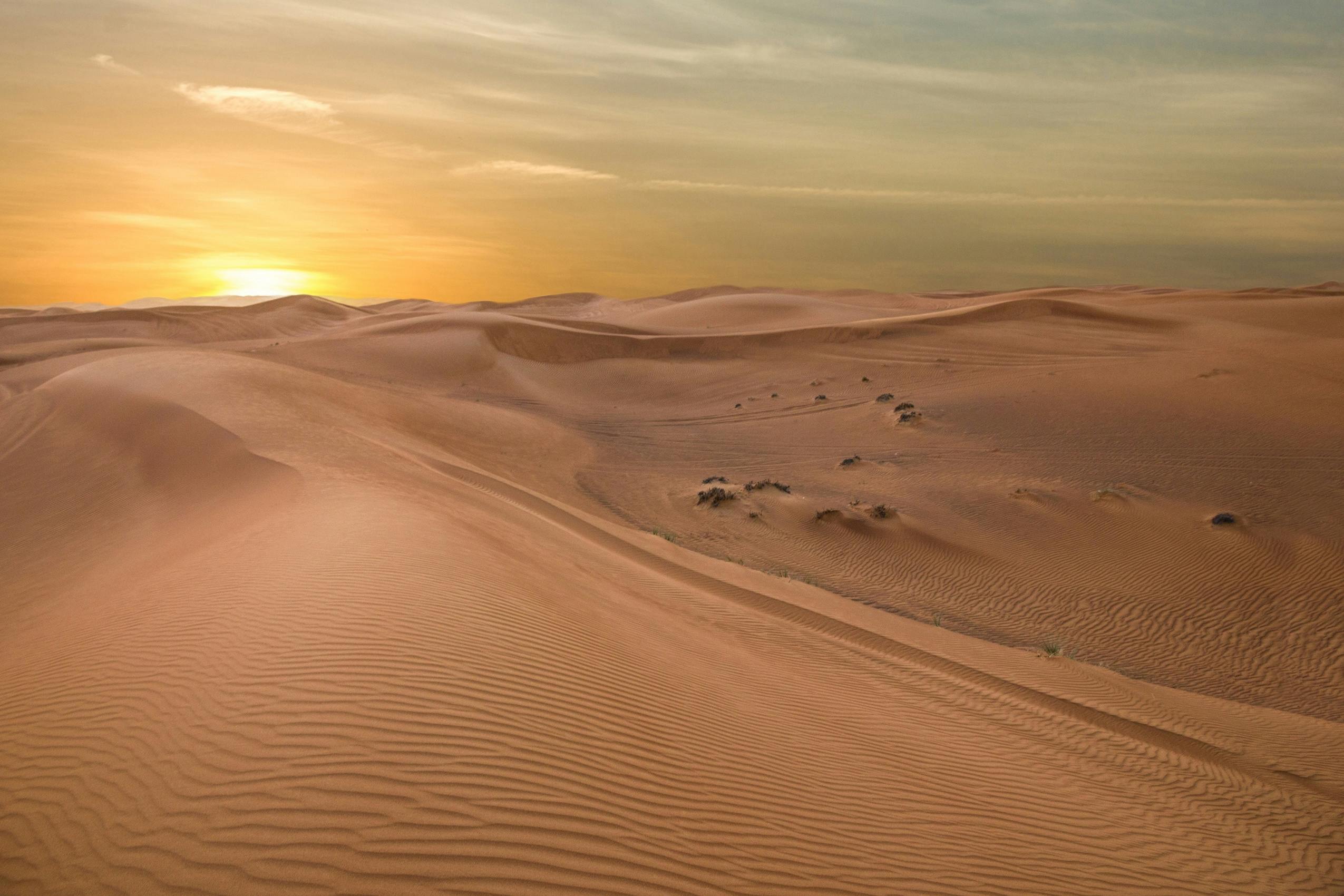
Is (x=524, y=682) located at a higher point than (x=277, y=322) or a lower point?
lower

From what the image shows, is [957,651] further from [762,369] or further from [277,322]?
[277,322]

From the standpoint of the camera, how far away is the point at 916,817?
5.15 m

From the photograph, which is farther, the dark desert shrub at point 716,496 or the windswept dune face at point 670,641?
the dark desert shrub at point 716,496

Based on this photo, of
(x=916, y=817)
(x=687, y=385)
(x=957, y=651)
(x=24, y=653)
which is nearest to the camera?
(x=916, y=817)

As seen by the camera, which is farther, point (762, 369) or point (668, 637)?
point (762, 369)

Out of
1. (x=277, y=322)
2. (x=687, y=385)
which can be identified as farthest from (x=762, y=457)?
(x=277, y=322)

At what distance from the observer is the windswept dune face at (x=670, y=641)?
3848 mm

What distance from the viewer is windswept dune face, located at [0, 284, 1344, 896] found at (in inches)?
151

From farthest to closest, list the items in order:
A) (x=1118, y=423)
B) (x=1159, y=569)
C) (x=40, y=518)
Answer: (x=1118, y=423)
(x=1159, y=569)
(x=40, y=518)

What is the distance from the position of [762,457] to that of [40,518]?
50.0ft

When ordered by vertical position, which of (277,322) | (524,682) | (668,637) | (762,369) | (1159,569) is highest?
(277,322)

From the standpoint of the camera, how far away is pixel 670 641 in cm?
771

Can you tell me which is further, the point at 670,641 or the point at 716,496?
the point at 716,496

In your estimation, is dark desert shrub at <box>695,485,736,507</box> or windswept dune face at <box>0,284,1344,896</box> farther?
dark desert shrub at <box>695,485,736,507</box>
